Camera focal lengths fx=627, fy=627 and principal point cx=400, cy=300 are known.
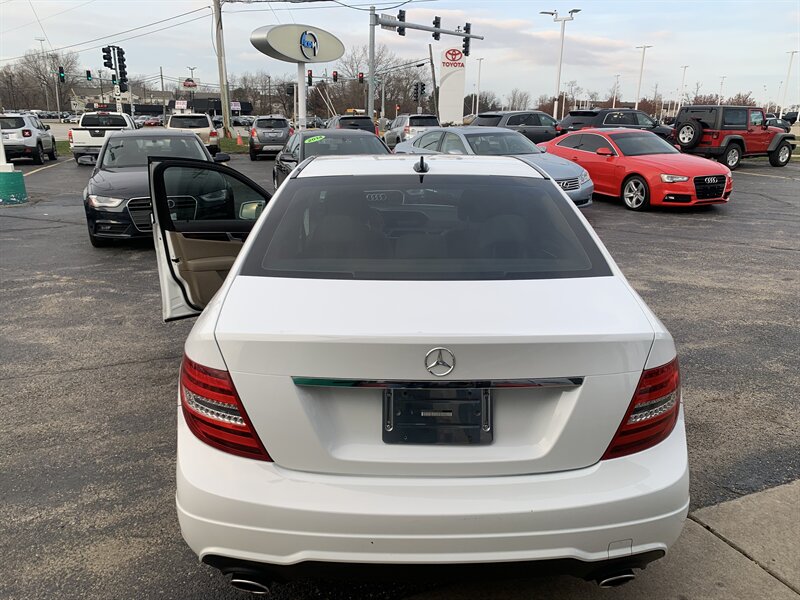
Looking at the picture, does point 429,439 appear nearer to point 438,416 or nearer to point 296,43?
point 438,416

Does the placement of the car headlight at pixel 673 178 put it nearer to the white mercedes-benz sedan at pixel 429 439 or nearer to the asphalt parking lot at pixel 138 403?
the asphalt parking lot at pixel 138 403

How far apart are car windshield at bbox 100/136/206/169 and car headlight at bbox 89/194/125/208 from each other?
4.28ft

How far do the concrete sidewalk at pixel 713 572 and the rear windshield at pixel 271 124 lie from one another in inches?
1021

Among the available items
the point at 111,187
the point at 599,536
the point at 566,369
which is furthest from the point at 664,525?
the point at 111,187

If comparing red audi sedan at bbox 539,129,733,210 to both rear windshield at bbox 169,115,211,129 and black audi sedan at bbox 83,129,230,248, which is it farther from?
rear windshield at bbox 169,115,211,129

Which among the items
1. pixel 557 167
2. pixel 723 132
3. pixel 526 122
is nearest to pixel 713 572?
pixel 557 167

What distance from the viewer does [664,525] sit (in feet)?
6.53


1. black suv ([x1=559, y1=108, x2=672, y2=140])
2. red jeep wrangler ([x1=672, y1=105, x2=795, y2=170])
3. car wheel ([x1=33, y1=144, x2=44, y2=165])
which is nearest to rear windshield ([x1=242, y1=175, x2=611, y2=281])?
black suv ([x1=559, y1=108, x2=672, y2=140])

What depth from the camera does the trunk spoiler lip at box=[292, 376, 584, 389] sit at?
1894 mm

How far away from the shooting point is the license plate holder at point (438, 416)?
1.92m

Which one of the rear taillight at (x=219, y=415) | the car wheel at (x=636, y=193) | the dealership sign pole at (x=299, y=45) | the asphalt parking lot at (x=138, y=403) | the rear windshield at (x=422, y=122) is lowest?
the asphalt parking lot at (x=138, y=403)

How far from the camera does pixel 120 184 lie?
8695 millimetres

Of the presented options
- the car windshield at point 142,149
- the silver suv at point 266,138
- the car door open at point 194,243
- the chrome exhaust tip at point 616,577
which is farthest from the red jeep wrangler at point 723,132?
the chrome exhaust tip at point 616,577

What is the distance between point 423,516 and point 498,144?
11941 millimetres
